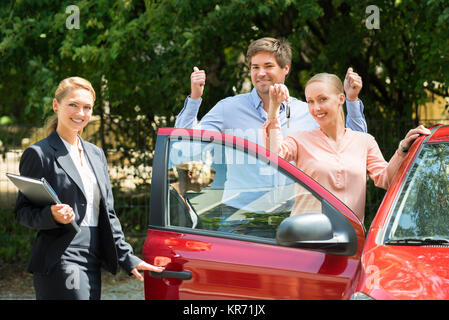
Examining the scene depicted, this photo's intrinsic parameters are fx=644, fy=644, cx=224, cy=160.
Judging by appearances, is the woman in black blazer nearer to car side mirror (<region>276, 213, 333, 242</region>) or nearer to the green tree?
car side mirror (<region>276, 213, 333, 242</region>)

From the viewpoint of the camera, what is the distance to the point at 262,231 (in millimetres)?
2977

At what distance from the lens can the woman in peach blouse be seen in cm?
326

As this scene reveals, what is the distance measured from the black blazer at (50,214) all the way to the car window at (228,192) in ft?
1.05

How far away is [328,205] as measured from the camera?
291 cm

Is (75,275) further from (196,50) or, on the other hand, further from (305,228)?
(196,50)

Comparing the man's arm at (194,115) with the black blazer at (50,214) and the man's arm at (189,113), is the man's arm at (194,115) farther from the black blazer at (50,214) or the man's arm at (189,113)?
the black blazer at (50,214)

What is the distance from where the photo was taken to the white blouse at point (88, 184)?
3.11 metres

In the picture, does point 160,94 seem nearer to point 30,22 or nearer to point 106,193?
point 30,22

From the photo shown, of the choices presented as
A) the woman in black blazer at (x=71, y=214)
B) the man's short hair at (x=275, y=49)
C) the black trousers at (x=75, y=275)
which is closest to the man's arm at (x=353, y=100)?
the man's short hair at (x=275, y=49)

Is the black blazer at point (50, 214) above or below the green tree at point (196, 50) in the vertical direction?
below

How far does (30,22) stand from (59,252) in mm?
4694

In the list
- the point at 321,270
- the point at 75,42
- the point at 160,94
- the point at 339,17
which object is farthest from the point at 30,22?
the point at 321,270

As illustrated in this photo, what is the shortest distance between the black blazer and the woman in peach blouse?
2.97 feet

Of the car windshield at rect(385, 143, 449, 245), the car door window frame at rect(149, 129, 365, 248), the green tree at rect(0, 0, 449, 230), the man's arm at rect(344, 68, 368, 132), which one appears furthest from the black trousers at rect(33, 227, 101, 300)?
the green tree at rect(0, 0, 449, 230)
